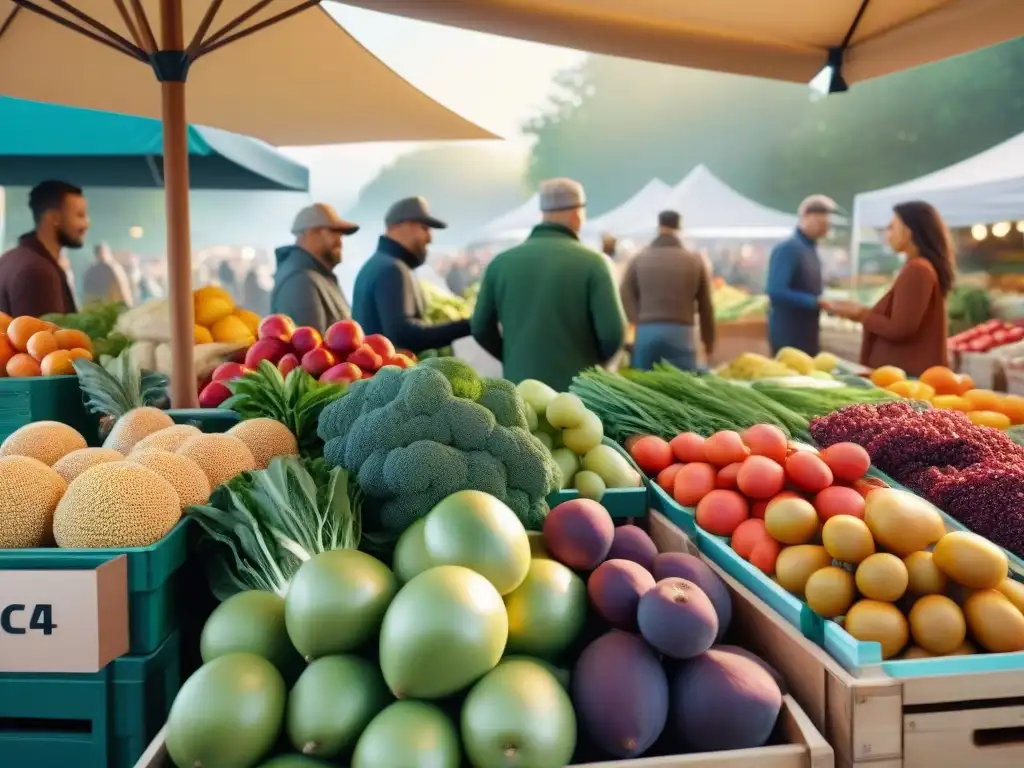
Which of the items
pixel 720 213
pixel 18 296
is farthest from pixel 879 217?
pixel 18 296

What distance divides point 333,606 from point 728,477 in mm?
1002

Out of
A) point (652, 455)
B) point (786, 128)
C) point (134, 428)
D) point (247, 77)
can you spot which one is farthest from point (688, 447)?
point (786, 128)

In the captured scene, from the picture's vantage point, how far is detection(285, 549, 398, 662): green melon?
1.18 m

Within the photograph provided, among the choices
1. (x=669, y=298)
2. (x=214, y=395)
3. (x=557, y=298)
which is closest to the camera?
(x=214, y=395)

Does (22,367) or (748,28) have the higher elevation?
(748,28)

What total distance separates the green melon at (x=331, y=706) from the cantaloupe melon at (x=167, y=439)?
0.70 metres

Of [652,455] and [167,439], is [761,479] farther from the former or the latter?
[167,439]

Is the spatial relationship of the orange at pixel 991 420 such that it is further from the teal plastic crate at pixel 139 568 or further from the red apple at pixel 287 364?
the teal plastic crate at pixel 139 568

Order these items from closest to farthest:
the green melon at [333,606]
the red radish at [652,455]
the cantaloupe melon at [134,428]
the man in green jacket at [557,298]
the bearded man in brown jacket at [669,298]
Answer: the green melon at [333,606] → the cantaloupe melon at [134,428] → the red radish at [652,455] → the man in green jacket at [557,298] → the bearded man in brown jacket at [669,298]

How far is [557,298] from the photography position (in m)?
3.80

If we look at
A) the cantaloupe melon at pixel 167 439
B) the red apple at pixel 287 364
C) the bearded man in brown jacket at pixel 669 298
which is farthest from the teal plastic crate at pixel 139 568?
the bearded man in brown jacket at pixel 669 298

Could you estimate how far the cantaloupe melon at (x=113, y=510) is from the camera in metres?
1.31

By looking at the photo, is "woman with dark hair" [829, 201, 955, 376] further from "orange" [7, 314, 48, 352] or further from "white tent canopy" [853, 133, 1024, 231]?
"white tent canopy" [853, 133, 1024, 231]

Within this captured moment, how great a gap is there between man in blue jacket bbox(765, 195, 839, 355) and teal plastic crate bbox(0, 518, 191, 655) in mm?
4727
